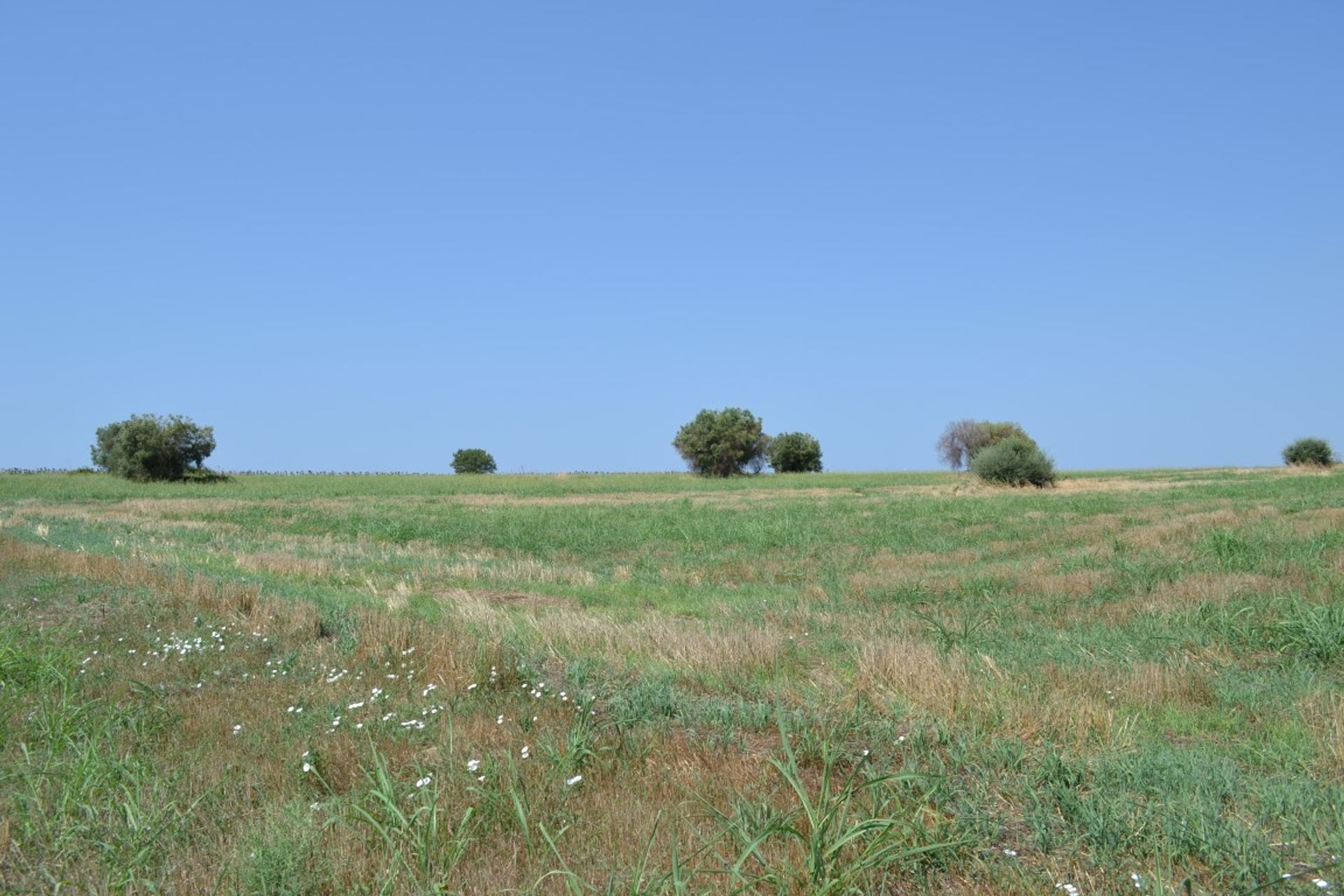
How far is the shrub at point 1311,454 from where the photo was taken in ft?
257

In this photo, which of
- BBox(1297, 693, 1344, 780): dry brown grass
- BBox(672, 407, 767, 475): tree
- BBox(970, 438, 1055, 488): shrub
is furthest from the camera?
BBox(672, 407, 767, 475): tree

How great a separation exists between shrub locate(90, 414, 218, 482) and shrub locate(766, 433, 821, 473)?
62213mm

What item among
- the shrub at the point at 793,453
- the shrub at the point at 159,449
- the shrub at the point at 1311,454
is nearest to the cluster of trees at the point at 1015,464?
the shrub at the point at 1311,454

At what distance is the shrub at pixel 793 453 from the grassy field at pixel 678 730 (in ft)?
319

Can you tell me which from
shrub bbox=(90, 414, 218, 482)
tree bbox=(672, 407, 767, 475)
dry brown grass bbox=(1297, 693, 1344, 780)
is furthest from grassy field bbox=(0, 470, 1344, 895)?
tree bbox=(672, 407, 767, 475)

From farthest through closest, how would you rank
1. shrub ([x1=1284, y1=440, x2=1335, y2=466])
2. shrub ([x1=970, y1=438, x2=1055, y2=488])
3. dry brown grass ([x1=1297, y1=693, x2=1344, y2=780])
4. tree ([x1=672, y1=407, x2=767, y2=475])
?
tree ([x1=672, y1=407, x2=767, y2=475])
shrub ([x1=1284, y1=440, x2=1335, y2=466])
shrub ([x1=970, y1=438, x2=1055, y2=488])
dry brown grass ([x1=1297, y1=693, x2=1344, y2=780])

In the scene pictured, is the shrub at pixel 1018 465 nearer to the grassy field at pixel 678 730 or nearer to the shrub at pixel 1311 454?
the shrub at pixel 1311 454

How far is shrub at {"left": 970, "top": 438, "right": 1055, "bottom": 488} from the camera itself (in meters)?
58.8

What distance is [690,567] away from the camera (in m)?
21.6

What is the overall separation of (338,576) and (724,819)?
14.7 m

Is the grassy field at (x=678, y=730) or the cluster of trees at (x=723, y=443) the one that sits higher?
the cluster of trees at (x=723, y=443)

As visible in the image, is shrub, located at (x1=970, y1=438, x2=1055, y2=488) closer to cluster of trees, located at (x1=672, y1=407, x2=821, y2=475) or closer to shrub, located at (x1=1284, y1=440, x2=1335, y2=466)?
shrub, located at (x1=1284, y1=440, x2=1335, y2=466)

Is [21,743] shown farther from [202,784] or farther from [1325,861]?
[1325,861]

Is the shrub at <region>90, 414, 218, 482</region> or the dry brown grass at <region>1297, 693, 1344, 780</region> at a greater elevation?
the shrub at <region>90, 414, 218, 482</region>
